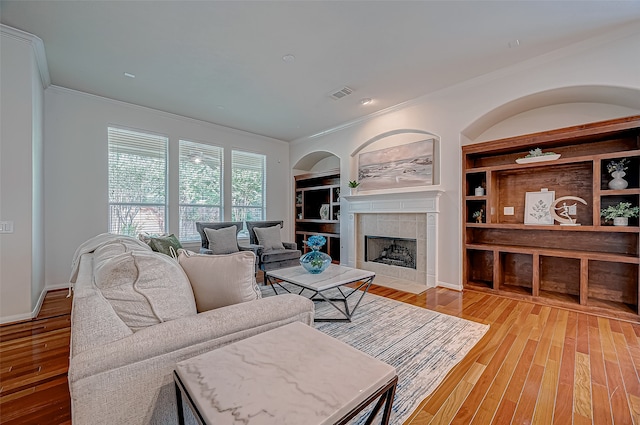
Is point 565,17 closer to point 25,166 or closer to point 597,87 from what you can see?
point 597,87

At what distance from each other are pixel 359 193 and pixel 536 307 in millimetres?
3097

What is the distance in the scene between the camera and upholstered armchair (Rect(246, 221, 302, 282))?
4.36 meters

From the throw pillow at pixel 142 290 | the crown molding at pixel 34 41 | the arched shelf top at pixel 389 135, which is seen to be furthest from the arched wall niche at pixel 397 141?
the crown molding at pixel 34 41

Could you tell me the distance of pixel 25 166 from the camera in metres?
2.83

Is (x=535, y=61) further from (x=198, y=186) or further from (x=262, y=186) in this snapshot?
(x=198, y=186)

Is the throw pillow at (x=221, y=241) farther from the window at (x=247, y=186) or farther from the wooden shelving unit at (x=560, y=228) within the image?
the wooden shelving unit at (x=560, y=228)

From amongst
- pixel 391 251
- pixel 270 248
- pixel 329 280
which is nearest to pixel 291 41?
pixel 329 280

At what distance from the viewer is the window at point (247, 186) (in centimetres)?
591

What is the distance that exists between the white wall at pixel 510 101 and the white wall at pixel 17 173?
4594mm

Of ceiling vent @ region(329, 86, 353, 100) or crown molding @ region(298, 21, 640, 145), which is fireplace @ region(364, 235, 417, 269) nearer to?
crown molding @ region(298, 21, 640, 145)

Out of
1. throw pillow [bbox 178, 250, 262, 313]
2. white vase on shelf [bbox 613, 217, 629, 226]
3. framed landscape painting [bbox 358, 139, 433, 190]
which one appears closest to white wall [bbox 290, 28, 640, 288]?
framed landscape painting [bbox 358, 139, 433, 190]

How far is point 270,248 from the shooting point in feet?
15.5

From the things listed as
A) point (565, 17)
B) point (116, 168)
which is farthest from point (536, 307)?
point (116, 168)

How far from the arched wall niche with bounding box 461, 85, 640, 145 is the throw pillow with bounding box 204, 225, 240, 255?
3.93 meters
